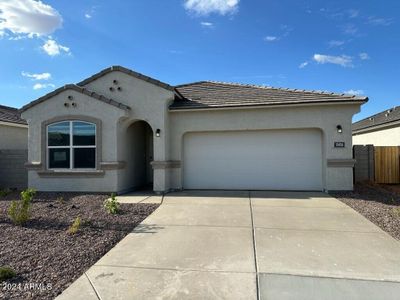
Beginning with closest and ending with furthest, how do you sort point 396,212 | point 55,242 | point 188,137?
1. point 55,242
2. point 396,212
3. point 188,137

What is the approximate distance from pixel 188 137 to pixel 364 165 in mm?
8344

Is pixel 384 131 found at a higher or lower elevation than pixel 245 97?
lower

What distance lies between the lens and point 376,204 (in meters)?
9.19

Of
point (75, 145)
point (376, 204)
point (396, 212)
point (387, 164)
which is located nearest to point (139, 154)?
point (75, 145)

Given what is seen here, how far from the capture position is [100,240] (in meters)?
5.78

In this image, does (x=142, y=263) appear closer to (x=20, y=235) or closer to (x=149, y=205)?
(x=20, y=235)

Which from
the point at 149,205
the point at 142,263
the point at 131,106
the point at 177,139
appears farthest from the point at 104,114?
the point at 142,263

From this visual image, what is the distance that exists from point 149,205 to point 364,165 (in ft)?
34.3

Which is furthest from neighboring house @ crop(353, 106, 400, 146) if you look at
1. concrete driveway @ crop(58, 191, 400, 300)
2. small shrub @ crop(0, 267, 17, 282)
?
small shrub @ crop(0, 267, 17, 282)

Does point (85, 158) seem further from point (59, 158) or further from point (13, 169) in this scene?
point (13, 169)

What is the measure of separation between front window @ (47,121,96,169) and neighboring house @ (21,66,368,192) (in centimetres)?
4

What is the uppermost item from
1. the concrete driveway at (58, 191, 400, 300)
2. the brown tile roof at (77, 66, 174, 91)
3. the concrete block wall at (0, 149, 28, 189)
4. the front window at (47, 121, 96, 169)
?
the brown tile roof at (77, 66, 174, 91)

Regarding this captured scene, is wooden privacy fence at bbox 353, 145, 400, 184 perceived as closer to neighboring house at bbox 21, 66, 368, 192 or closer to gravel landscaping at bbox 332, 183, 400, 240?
gravel landscaping at bbox 332, 183, 400, 240

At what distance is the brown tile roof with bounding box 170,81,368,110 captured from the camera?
1120cm
